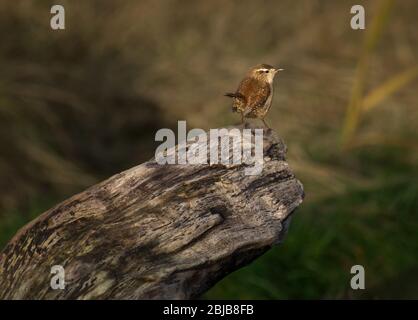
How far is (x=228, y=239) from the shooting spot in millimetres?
3285

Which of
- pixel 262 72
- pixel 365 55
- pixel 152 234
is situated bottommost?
pixel 152 234


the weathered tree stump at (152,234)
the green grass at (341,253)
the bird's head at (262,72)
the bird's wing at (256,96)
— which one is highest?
the bird's head at (262,72)

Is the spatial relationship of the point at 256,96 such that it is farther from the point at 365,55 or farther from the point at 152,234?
the point at 365,55

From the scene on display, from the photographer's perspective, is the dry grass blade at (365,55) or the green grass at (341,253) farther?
the dry grass blade at (365,55)

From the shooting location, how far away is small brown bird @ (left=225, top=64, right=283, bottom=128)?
3.62 metres

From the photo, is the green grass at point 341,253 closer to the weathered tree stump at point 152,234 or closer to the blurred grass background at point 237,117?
the blurred grass background at point 237,117

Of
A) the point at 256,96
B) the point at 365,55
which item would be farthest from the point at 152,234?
the point at 365,55

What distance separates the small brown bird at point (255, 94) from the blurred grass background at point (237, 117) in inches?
92.0

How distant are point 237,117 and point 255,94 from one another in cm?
478

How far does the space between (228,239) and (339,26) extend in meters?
7.48

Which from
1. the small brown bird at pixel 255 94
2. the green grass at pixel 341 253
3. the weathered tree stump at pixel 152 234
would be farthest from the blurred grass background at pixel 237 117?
the weathered tree stump at pixel 152 234

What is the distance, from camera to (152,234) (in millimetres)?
3293

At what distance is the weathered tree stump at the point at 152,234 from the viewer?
3.23 m

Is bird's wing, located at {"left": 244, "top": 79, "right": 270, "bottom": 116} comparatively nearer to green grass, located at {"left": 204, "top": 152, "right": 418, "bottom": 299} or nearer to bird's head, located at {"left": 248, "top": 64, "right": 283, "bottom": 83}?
bird's head, located at {"left": 248, "top": 64, "right": 283, "bottom": 83}
